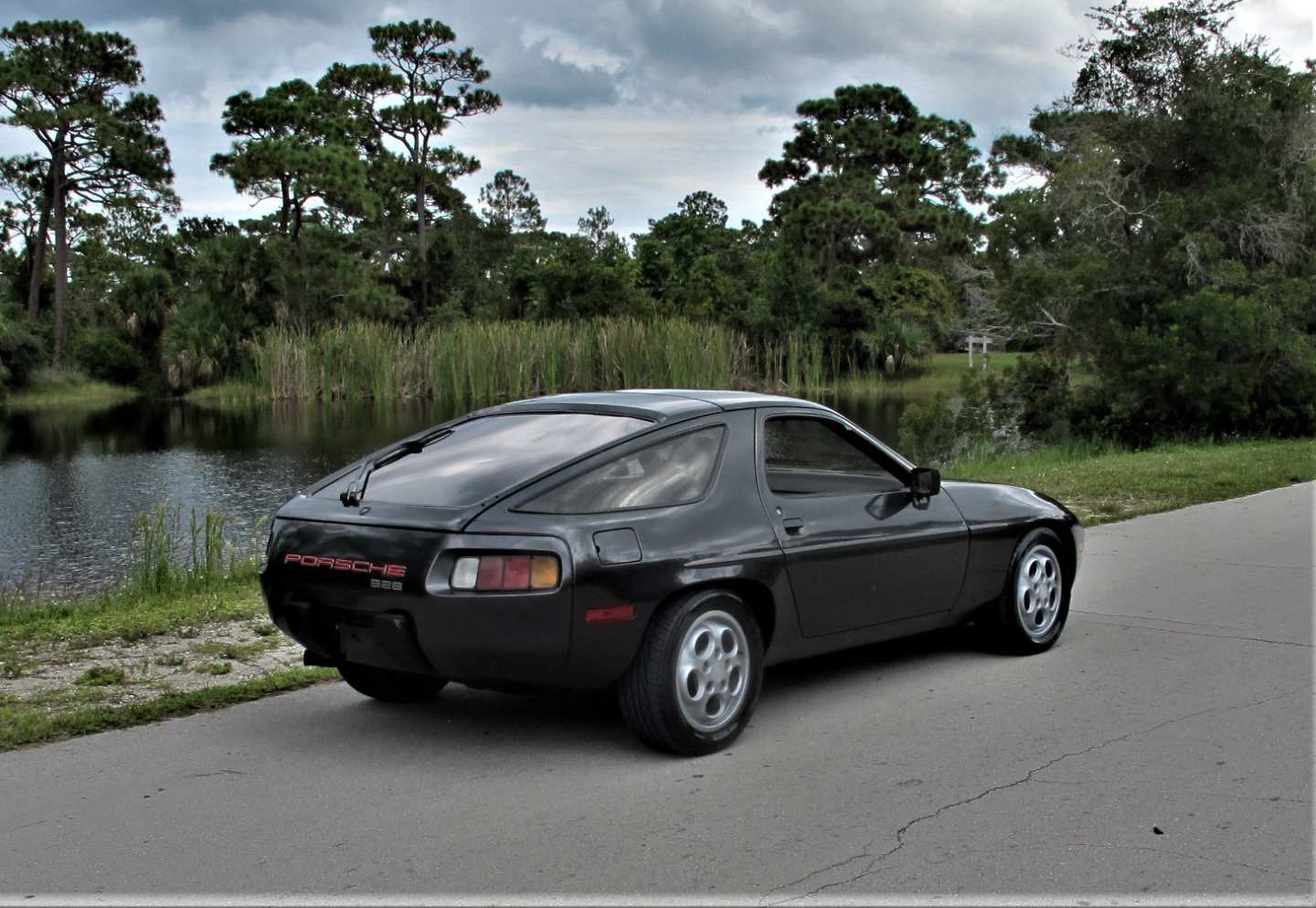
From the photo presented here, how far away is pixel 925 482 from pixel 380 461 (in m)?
2.54

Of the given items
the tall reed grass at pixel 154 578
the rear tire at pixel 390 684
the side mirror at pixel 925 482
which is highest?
the side mirror at pixel 925 482

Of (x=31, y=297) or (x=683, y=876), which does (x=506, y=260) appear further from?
(x=683, y=876)

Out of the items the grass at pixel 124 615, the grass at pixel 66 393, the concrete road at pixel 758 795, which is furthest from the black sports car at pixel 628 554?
the grass at pixel 66 393

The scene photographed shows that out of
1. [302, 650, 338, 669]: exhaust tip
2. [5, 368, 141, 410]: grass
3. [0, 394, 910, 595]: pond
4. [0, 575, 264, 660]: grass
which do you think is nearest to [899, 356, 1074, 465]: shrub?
[0, 394, 910, 595]: pond

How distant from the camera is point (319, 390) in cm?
5031

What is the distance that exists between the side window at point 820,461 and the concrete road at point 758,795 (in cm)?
95

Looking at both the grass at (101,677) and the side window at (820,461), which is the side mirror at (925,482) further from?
the grass at (101,677)

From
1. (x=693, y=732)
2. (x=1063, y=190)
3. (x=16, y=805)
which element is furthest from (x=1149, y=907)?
(x=1063, y=190)

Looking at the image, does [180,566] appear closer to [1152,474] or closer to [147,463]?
[1152,474]

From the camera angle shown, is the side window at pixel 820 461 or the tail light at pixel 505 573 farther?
the side window at pixel 820 461

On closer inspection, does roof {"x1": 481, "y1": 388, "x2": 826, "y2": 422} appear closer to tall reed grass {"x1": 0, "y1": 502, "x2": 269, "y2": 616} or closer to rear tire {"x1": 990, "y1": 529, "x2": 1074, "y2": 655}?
rear tire {"x1": 990, "y1": 529, "x2": 1074, "y2": 655}

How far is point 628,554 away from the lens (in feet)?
17.4

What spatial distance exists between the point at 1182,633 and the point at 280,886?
5.46 metres

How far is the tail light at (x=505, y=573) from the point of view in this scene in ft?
16.9
